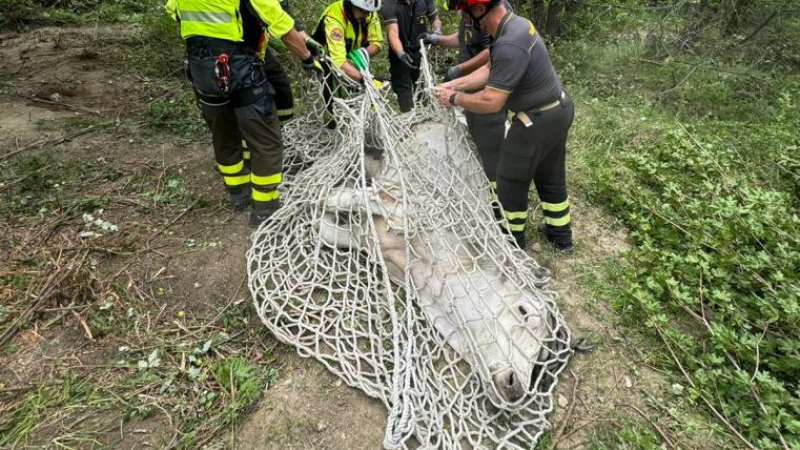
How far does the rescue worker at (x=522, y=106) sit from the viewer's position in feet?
8.60

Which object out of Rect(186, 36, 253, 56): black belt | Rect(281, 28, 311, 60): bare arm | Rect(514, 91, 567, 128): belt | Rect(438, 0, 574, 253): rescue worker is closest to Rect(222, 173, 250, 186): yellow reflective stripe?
Rect(186, 36, 253, 56): black belt

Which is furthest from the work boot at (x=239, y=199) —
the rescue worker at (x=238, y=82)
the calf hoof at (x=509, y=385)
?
the calf hoof at (x=509, y=385)

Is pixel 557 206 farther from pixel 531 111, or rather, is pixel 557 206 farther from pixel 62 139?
pixel 62 139

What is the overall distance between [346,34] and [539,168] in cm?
205

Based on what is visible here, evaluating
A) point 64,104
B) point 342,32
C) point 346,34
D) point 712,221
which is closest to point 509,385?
point 712,221

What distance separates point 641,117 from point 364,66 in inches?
139

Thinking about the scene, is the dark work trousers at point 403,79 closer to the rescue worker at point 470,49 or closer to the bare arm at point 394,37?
the bare arm at point 394,37

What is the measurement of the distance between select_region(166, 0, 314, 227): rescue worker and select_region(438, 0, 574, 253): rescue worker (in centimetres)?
125

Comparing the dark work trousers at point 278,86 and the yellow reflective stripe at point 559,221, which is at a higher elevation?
the dark work trousers at point 278,86

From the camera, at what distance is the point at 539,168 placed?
318 cm

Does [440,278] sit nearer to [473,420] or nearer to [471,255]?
[471,255]

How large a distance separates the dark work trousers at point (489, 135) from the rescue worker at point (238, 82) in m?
1.31

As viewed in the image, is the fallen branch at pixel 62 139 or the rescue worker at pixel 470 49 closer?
the rescue worker at pixel 470 49

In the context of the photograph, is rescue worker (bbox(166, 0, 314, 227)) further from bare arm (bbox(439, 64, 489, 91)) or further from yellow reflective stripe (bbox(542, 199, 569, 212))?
yellow reflective stripe (bbox(542, 199, 569, 212))
